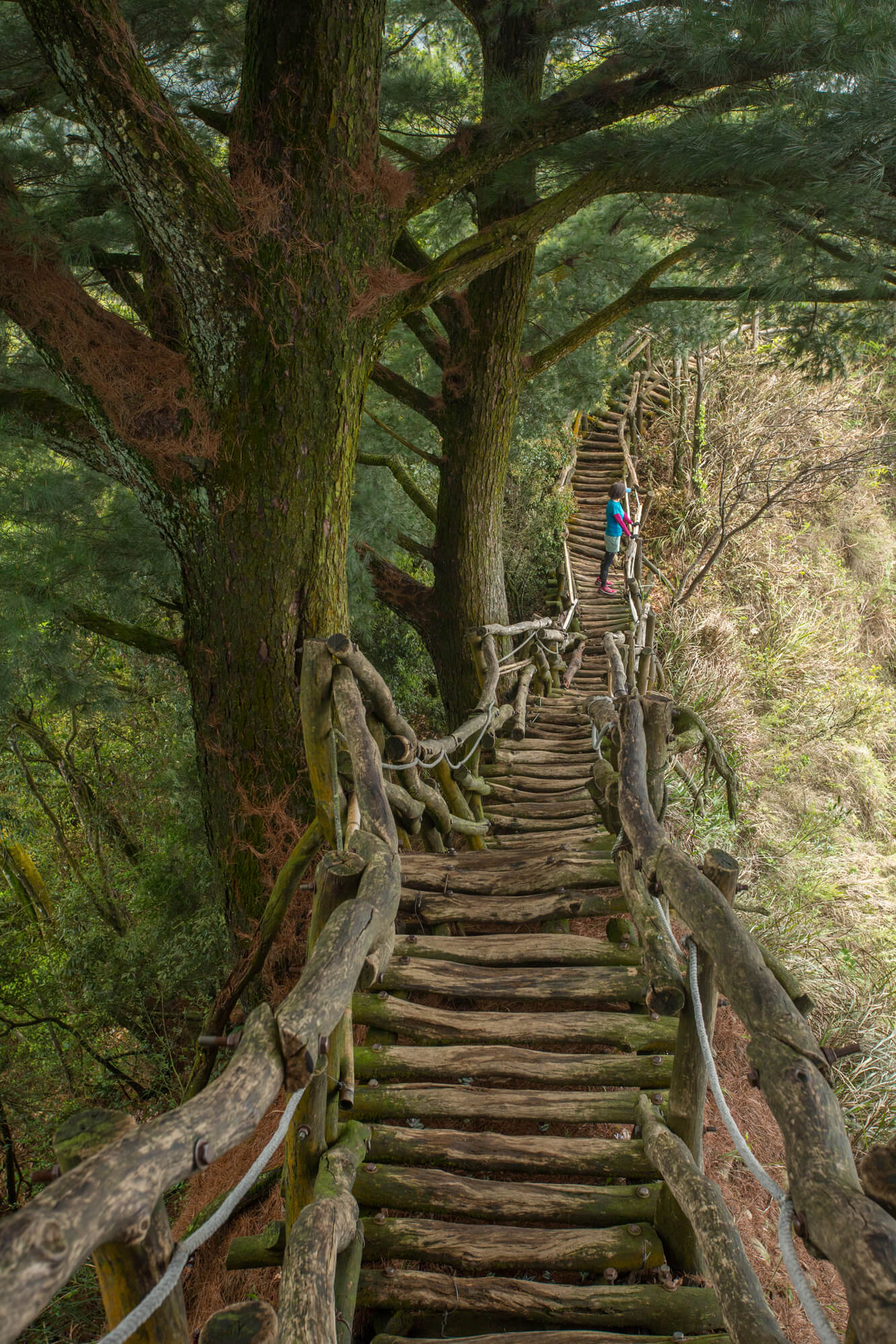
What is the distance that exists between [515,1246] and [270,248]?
3.84m

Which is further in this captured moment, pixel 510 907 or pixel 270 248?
pixel 510 907

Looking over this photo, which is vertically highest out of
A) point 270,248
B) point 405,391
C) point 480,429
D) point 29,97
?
point 29,97

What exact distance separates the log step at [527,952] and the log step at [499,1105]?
730 mm

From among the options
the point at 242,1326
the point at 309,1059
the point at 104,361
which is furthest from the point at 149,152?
the point at 242,1326

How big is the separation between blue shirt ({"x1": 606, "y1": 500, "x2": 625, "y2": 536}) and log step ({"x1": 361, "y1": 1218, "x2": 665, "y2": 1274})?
9484 millimetres

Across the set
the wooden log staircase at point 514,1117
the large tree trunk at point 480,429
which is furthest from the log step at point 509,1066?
the large tree trunk at point 480,429

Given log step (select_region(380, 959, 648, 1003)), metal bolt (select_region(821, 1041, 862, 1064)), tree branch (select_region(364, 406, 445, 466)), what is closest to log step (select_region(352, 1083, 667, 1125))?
log step (select_region(380, 959, 648, 1003))

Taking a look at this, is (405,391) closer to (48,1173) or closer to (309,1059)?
(309,1059)

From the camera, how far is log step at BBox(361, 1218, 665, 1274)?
7.38ft

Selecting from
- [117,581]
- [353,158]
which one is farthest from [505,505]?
[353,158]

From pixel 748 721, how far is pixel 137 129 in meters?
8.39

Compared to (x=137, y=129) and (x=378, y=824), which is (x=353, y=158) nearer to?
(x=137, y=129)

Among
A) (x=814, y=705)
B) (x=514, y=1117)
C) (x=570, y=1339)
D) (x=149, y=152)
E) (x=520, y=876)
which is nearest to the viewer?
(x=570, y=1339)

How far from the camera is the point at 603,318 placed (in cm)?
634
